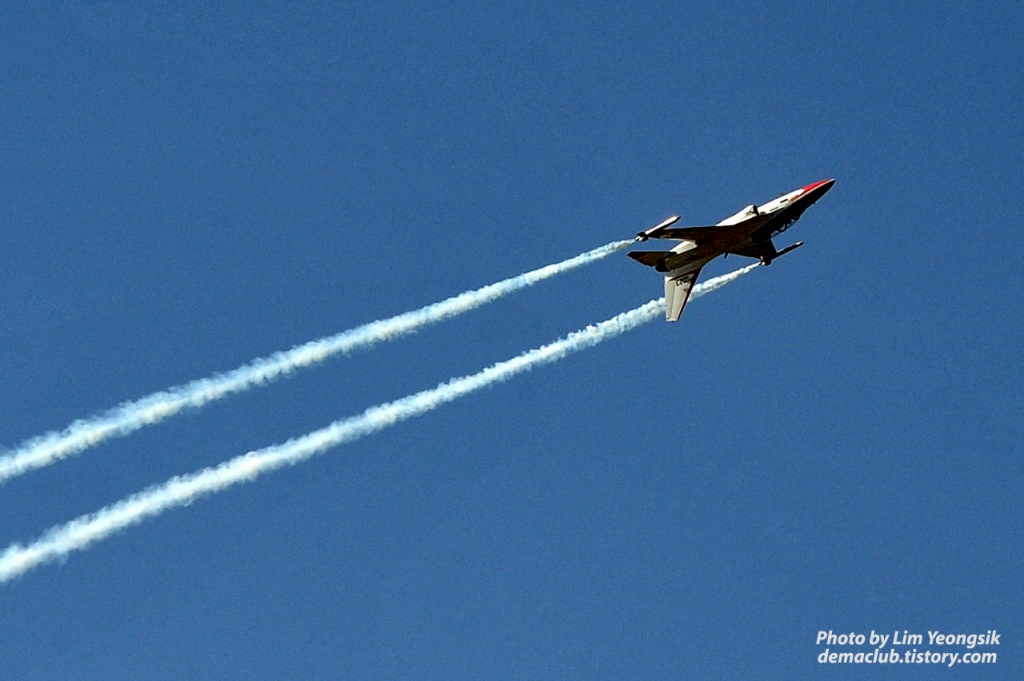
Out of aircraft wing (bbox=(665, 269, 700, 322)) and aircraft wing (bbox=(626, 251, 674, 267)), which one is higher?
aircraft wing (bbox=(626, 251, 674, 267))

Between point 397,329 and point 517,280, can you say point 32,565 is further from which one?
point 517,280

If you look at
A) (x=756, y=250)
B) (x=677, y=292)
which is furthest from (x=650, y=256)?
(x=756, y=250)

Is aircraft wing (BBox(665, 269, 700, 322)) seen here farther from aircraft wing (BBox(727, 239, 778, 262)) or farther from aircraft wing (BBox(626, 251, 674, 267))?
aircraft wing (BBox(727, 239, 778, 262))

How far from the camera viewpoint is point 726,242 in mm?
68250

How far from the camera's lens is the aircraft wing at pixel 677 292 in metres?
69.6

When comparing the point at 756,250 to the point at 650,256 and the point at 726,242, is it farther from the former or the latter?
the point at 650,256

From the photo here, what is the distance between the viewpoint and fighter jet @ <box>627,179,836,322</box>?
67.4 metres

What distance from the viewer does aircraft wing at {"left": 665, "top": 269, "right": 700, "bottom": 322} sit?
69625 mm

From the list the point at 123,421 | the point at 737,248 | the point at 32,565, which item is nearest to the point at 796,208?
the point at 737,248

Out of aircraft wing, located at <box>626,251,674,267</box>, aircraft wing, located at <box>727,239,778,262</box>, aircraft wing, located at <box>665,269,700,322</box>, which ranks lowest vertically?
aircraft wing, located at <box>665,269,700,322</box>

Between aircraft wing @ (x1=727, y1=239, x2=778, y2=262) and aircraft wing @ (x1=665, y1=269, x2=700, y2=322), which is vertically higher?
aircraft wing @ (x1=727, y1=239, x2=778, y2=262)

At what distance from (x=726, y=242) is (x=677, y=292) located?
370cm

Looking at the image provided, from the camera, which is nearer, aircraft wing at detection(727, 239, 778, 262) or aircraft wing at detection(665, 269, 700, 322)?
aircraft wing at detection(727, 239, 778, 262)

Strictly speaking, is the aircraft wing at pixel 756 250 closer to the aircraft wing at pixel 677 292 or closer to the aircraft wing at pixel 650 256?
the aircraft wing at pixel 677 292
